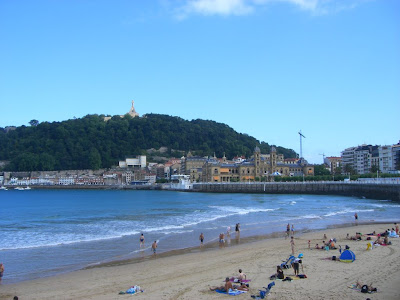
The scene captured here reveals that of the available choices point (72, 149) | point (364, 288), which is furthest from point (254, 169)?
point (364, 288)

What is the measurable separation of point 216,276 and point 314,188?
77.8 meters

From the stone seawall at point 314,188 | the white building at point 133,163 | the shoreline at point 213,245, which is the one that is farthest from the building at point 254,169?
the shoreline at point 213,245

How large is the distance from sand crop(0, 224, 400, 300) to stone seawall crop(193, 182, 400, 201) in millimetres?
45759

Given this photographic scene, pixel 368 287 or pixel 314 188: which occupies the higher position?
pixel 314 188

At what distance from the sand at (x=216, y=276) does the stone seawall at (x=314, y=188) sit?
45759 mm

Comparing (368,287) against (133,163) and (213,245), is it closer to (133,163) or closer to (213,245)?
(213,245)

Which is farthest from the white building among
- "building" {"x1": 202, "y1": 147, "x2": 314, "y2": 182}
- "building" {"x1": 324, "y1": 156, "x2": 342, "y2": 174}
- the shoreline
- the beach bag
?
the beach bag

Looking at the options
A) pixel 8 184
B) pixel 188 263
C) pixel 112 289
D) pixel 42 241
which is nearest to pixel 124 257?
pixel 188 263

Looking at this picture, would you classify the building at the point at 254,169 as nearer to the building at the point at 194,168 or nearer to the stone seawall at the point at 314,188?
the stone seawall at the point at 314,188

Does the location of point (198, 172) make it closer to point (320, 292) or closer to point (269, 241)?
point (269, 241)

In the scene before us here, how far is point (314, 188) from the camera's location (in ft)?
294

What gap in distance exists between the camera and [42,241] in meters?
26.0

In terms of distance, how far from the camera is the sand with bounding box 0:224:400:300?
13.3 m

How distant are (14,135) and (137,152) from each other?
205ft
